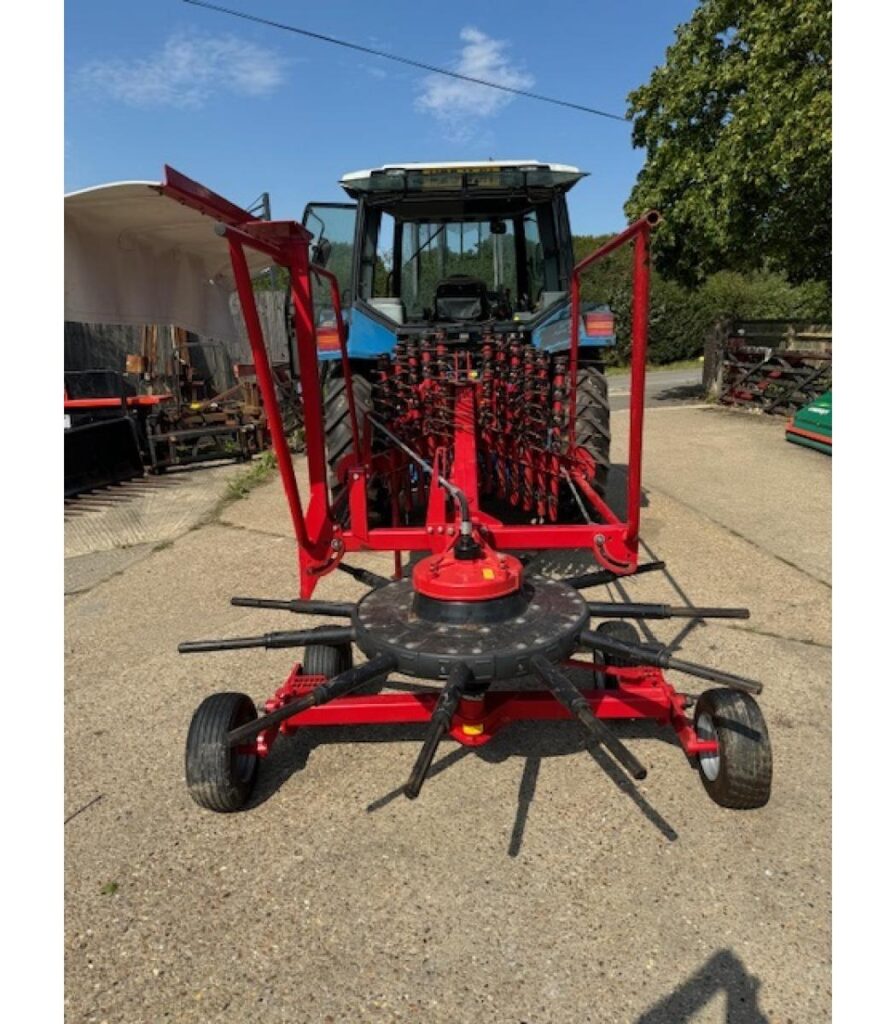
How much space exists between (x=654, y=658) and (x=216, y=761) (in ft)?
4.80

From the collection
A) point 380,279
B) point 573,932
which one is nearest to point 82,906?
point 573,932

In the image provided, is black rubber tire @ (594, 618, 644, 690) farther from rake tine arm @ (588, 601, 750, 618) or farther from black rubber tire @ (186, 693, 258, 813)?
black rubber tire @ (186, 693, 258, 813)

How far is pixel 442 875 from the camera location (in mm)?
2168

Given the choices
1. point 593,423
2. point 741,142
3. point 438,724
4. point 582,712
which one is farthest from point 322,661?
point 741,142

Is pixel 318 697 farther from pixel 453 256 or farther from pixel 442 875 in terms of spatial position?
pixel 453 256

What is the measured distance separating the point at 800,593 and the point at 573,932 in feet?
9.95

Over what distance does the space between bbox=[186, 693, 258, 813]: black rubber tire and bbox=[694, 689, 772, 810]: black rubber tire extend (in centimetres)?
163

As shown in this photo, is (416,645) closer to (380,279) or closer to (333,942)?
(333,942)

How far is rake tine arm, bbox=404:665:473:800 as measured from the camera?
5.29 ft

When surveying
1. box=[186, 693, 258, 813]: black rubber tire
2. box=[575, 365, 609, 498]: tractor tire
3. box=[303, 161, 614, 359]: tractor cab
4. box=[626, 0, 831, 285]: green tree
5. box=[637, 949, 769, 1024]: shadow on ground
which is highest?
box=[626, 0, 831, 285]: green tree

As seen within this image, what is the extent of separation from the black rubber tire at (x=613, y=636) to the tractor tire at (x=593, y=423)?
1.24 m

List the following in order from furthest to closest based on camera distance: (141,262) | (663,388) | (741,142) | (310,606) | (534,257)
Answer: (663,388) < (741,142) < (141,262) < (534,257) < (310,606)

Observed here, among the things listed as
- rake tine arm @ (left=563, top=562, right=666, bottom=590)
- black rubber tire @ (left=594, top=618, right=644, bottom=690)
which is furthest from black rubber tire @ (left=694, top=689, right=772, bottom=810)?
rake tine arm @ (left=563, top=562, right=666, bottom=590)

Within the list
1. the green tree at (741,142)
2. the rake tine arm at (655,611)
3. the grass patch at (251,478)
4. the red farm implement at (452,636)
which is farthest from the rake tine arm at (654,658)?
the green tree at (741,142)
